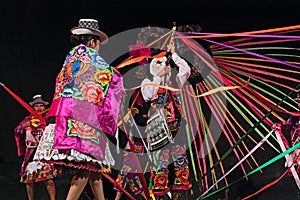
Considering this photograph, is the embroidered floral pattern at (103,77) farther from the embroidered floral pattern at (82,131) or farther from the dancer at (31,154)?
the dancer at (31,154)

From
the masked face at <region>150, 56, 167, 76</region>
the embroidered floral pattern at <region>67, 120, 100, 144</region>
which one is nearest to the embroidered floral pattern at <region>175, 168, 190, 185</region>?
the masked face at <region>150, 56, 167, 76</region>

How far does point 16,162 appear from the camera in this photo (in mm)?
5535

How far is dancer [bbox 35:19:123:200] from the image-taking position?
9.75 ft

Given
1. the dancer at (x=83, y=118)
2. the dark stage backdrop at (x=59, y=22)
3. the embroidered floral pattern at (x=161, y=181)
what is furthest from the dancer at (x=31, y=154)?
the dancer at (x=83, y=118)

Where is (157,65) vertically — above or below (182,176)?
above

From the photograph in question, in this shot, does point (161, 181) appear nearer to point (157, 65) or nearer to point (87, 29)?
point (157, 65)

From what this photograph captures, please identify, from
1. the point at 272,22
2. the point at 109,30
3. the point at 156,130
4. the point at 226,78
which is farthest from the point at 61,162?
the point at 272,22

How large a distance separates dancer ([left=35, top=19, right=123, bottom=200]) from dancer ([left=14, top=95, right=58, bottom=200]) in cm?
Result: 151

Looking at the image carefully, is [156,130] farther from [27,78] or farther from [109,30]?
[27,78]

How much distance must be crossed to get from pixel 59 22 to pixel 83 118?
2.47m

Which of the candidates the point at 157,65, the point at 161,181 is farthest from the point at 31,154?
the point at 157,65

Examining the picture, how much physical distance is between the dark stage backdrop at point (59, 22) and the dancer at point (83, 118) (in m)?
2.15

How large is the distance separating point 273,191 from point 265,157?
1.52ft

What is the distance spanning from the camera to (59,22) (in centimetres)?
527
